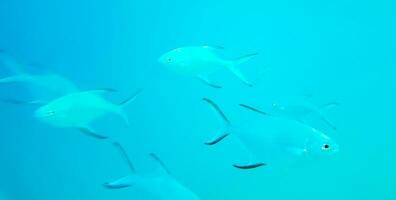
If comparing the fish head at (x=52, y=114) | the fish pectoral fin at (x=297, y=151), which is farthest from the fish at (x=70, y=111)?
the fish pectoral fin at (x=297, y=151)

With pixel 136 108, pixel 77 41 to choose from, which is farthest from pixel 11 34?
pixel 136 108

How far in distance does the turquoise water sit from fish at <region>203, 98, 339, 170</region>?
356 centimetres

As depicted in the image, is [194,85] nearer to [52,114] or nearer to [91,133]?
[52,114]

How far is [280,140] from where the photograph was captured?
7.07 ft

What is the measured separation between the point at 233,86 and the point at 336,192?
5.23 feet

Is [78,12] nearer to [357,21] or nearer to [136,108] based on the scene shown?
[136,108]

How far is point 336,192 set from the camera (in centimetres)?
557

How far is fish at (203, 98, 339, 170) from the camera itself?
212 centimetres

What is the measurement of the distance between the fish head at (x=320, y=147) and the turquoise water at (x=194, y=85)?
3.55 metres

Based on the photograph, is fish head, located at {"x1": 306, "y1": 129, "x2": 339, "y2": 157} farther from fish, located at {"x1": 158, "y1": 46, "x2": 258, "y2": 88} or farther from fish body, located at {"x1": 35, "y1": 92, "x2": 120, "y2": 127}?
fish body, located at {"x1": 35, "y1": 92, "x2": 120, "y2": 127}

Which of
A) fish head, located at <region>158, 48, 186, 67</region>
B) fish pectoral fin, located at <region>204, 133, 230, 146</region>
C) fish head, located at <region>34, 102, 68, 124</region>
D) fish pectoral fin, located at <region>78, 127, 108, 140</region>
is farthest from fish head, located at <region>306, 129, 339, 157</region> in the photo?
fish head, located at <region>34, 102, 68, 124</region>

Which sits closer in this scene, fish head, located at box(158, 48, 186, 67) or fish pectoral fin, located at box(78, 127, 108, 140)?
fish pectoral fin, located at box(78, 127, 108, 140)

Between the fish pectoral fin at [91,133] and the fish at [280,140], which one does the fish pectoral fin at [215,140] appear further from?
the fish pectoral fin at [91,133]

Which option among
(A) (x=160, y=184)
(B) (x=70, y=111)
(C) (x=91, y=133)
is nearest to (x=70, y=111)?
(B) (x=70, y=111)
